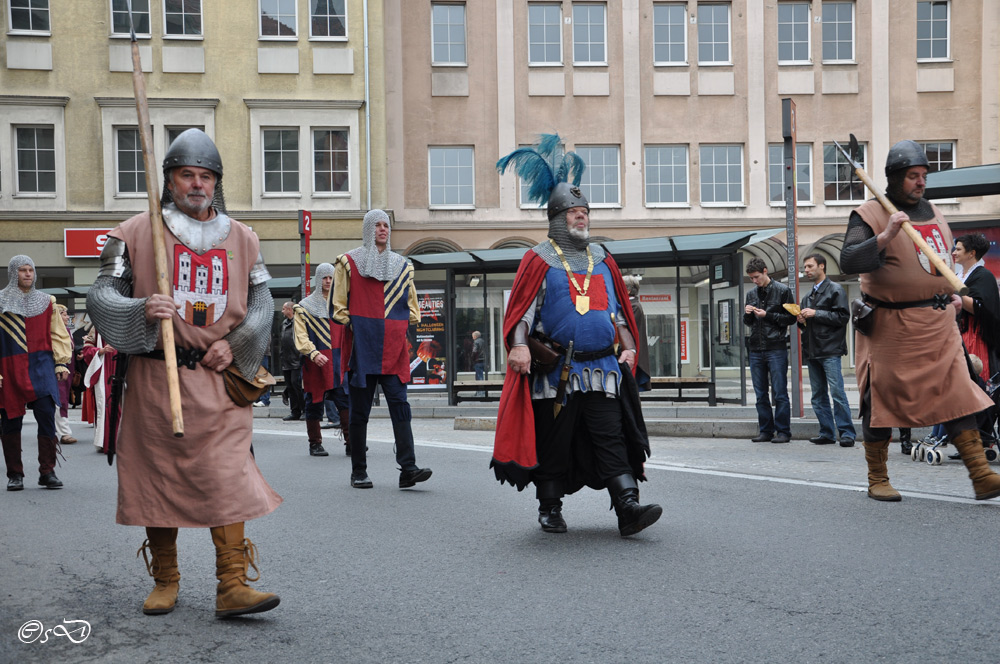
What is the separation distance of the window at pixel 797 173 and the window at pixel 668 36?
3676 mm

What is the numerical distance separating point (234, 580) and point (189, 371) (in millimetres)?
868

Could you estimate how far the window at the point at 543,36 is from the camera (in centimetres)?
3118

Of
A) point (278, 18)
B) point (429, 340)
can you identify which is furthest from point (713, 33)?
point (429, 340)

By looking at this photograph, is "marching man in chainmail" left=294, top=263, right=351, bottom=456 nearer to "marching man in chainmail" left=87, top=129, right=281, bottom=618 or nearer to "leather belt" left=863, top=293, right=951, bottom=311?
"leather belt" left=863, top=293, right=951, bottom=311

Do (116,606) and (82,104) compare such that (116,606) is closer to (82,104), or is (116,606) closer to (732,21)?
(82,104)

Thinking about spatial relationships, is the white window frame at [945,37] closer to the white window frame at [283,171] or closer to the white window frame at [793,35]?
the white window frame at [793,35]

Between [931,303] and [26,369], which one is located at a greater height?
[931,303]

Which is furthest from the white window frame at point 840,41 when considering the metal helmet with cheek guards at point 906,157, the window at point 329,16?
the metal helmet with cheek guards at point 906,157

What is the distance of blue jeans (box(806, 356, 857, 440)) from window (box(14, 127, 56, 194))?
23.5 meters

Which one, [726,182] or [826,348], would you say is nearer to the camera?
[826,348]

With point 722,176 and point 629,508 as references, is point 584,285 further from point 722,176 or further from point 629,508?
point 722,176

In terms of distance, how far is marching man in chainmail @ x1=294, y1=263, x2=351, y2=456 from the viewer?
11766 mm

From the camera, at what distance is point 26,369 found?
9.43 metres

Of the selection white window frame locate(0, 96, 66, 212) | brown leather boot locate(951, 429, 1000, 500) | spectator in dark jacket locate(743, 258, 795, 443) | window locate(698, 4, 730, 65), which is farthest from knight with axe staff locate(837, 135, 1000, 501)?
white window frame locate(0, 96, 66, 212)
